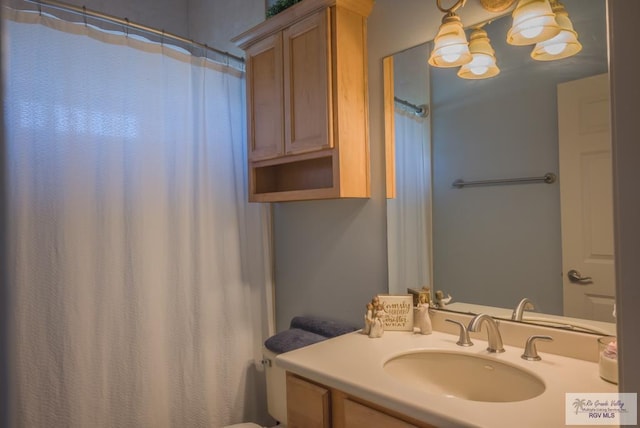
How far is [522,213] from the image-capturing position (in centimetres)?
130

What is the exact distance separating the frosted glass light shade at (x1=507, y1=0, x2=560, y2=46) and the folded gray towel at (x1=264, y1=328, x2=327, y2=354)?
1.34 m

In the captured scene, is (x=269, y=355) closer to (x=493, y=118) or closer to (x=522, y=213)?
(x=522, y=213)

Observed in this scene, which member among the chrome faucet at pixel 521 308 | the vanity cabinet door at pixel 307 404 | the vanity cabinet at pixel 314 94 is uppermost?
the vanity cabinet at pixel 314 94

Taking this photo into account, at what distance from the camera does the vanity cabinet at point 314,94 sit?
1540 millimetres

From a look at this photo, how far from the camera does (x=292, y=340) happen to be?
1725mm

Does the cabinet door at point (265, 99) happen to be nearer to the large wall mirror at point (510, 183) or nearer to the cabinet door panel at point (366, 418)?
the large wall mirror at point (510, 183)

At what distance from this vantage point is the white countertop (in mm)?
878

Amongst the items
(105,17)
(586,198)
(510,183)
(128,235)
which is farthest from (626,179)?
(105,17)

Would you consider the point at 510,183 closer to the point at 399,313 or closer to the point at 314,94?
the point at 399,313

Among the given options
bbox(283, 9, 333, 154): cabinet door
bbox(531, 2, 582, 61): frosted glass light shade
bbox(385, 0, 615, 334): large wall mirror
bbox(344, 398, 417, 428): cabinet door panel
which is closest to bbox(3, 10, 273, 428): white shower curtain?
bbox(283, 9, 333, 154): cabinet door

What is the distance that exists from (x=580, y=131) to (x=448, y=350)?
2.56 feet

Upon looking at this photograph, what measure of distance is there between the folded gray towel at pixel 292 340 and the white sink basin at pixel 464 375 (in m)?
0.48

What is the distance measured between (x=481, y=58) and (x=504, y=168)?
0.39m

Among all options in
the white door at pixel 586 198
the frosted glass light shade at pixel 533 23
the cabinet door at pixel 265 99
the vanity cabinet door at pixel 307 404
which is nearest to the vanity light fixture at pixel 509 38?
the frosted glass light shade at pixel 533 23
